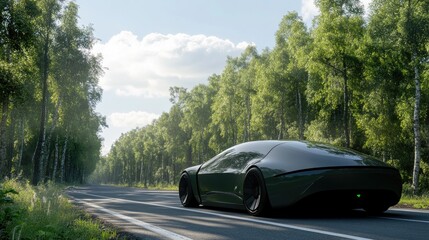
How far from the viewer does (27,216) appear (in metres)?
5.07

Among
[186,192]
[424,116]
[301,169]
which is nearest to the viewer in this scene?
[301,169]

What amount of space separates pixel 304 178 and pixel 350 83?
77.0ft

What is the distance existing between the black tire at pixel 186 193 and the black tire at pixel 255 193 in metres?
1.94

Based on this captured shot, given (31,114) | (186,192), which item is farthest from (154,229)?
(31,114)

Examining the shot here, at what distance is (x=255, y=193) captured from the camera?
5.89 metres

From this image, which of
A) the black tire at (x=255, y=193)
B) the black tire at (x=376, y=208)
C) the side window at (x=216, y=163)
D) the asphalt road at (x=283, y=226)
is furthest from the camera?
the side window at (x=216, y=163)

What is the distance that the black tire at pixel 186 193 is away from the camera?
7820mm

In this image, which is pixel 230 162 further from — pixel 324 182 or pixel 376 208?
pixel 376 208

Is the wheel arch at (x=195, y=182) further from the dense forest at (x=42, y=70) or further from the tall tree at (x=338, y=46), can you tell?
the tall tree at (x=338, y=46)

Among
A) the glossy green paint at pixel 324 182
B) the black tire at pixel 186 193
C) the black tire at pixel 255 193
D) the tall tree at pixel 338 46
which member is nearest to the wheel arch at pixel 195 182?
Answer: the black tire at pixel 186 193

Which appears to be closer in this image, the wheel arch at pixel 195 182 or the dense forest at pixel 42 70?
the wheel arch at pixel 195 182

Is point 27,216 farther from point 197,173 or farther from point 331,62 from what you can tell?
point 331,62

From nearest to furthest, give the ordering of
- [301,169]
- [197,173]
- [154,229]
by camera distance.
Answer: [154,229] → [301,169] → [197,173]

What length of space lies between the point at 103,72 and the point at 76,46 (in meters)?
3.41
